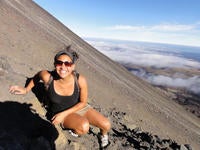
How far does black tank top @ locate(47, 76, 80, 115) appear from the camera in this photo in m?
5.21

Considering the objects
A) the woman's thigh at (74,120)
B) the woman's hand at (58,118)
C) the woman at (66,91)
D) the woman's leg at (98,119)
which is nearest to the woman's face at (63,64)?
the woman at (66,91)

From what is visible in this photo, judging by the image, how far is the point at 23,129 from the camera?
639cm

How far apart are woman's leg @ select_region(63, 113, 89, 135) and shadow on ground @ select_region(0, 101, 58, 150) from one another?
1018 mm

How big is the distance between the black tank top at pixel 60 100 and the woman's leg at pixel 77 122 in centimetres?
18

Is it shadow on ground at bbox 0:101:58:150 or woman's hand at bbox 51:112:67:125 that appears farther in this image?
shadow on ground at bbox 0:101:58:150

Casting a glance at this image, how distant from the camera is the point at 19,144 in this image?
228 inches

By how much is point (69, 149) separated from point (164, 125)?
16237mm

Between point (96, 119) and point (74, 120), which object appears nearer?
point (74, 120)

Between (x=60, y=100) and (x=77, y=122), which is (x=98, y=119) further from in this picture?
(x=60, y=100)

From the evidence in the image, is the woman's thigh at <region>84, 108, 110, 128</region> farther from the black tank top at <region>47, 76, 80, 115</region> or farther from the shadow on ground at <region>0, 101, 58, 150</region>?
the shadow on ground at <region>0, 101, 58, 150</region>

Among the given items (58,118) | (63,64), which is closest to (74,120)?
(58,118)

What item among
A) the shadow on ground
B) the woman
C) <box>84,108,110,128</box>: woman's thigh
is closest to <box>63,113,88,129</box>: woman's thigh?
the woman

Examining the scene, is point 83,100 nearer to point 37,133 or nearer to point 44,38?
point 37,133

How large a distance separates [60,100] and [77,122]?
454 mm
